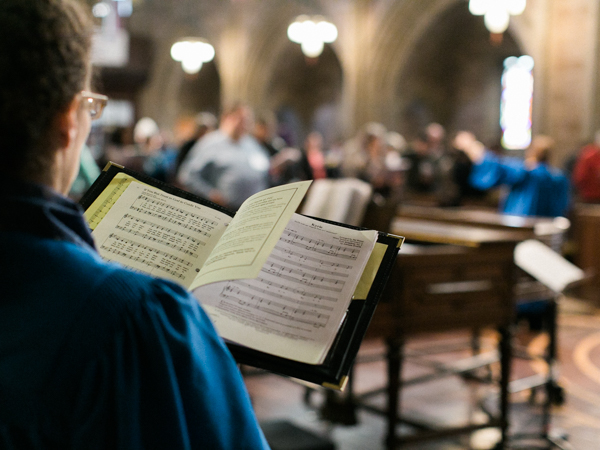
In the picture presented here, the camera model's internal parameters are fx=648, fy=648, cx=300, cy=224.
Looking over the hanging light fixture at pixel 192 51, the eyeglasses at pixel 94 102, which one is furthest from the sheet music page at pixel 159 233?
the hanging light fixture at pixel 192 51

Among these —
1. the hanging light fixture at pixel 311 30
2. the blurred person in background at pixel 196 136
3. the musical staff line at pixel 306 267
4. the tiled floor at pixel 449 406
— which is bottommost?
the tiled floor at pixel 449 406

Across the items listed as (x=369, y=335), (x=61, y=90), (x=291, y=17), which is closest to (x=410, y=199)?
(x=369, y=335)

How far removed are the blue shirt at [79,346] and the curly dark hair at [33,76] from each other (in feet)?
0.15

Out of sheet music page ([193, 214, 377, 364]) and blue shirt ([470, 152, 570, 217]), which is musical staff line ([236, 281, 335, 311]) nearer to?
sheet music page ([193, 214, 377, 364])

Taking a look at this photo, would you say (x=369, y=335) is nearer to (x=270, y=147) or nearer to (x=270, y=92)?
(x=270, y=147)

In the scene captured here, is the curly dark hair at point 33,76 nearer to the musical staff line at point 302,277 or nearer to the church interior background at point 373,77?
the church interior background at point 373,77

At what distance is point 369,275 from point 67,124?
559 mm

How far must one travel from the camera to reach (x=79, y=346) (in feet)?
2.56

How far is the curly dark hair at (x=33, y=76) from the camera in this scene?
77 cm

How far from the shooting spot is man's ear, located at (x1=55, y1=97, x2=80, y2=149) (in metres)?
0.82

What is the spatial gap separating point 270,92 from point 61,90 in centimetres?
1738

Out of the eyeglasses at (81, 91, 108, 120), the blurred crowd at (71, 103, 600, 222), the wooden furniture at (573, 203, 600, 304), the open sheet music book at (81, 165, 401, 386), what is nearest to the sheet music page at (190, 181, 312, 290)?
the open sheet music book at (81, 165, 401, 386)

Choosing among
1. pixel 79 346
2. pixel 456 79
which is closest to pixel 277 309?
pixel 79 346

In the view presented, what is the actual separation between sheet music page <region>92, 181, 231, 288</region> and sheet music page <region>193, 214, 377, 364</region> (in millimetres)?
82
